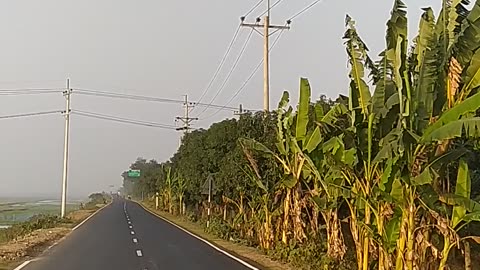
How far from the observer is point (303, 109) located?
21547 mm

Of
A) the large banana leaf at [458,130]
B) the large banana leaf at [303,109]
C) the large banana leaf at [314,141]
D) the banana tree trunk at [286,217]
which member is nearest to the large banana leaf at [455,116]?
the large banana leaf at [458,130]

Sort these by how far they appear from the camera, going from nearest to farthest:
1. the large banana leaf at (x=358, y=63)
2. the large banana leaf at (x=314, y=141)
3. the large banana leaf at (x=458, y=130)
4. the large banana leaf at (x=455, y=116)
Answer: the large banana leaf at (x=458, y=130) < the large banana leaf at (x=455, y=116) < the large banana leaf at (x=358, y=63) < the large banana leaf at (x=314, y=141)

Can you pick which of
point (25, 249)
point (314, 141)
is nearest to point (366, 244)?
point (314, 141)

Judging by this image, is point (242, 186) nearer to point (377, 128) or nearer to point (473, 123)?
point (377, 128)

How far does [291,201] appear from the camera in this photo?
2531 cm

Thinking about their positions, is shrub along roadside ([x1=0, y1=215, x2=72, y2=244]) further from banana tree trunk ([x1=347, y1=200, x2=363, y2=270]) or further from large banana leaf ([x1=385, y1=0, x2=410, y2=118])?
large banana leaf ([x1=385, y1=0, x2=410, y2=118])

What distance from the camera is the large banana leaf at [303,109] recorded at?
20.9m

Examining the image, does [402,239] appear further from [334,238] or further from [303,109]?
[303,109]

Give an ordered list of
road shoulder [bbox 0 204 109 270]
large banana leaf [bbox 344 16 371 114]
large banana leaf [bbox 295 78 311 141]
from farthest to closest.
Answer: road shoulder [bbox 0 204 109 270], large banana leaf [bbox 295 78 311 141], large banana leaf [bbox 344 16 371 114]

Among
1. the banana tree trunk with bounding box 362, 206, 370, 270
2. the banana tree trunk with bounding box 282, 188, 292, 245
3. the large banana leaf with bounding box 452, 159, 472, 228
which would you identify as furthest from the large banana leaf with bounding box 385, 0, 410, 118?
the banana tree trunk with bounding box 282, 188, 292, 245

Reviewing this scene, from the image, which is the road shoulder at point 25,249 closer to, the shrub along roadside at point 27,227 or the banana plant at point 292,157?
the shrub along roadside at point 27,227

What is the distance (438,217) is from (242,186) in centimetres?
1841

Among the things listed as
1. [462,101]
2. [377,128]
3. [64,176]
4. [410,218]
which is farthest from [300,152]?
[64,176]

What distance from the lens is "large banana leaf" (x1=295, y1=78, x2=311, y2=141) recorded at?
20.9m
